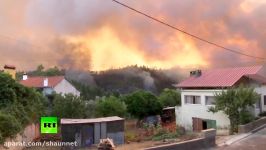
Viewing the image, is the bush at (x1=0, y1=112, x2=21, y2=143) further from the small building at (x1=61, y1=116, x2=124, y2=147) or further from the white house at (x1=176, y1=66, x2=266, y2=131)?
the white house at (x1=176, y1=66, x2=266, y2=131)

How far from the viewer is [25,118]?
24.7 m

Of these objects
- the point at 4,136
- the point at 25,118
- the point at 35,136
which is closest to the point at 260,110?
the point at 35,136

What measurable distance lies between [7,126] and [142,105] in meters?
26.0

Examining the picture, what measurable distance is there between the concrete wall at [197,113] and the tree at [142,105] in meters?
2.77

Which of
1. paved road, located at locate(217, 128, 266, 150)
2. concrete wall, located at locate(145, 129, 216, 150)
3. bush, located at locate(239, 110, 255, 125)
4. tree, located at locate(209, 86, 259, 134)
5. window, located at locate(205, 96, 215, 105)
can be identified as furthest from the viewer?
window, located at locate(205, 96, 215, 105)

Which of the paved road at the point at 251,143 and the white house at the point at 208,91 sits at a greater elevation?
the white house at the point at 208,91

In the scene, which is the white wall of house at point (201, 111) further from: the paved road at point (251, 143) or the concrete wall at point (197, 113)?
the paved road at point (251, 143)

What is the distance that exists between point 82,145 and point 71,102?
374 inches

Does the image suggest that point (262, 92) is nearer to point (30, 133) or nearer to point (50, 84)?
point (30, 133)

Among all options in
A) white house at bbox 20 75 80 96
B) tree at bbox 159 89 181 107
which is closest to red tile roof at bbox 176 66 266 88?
tree at bbox 159 89 181 107

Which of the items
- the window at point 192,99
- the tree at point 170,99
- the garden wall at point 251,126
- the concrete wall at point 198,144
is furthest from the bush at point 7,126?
the tree at point 170,99

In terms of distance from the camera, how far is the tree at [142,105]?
45.5 metres

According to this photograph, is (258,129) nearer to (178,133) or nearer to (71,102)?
(178,133)

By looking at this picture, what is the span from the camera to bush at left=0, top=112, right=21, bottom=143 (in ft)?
67.4
